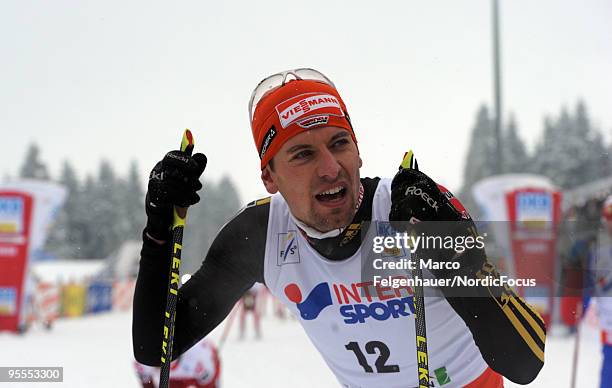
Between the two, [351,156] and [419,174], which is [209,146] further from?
[419,174]

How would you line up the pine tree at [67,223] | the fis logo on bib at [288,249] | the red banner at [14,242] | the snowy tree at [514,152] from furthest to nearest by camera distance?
the pine tree at [67,223]
the snowy tree at [514,152]
the red banner at [14,242]
the fis logo on bib at [288,249]

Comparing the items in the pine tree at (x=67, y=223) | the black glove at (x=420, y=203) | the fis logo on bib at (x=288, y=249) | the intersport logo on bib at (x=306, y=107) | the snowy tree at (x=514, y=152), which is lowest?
the fis logo on bib at (x=288, y=249)

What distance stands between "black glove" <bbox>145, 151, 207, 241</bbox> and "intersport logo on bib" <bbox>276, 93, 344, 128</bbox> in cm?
34

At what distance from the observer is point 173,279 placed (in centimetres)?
201

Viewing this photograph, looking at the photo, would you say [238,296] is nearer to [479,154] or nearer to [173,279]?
A: [173,279]

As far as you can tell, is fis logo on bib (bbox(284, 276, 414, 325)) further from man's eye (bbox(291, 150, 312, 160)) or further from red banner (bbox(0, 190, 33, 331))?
red banner (bbox(0, 190, 33, 331))

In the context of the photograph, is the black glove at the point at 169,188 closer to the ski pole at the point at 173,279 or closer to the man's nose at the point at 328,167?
the ski pole at the point at 173,279

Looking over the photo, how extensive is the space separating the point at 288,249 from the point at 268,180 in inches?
10.5

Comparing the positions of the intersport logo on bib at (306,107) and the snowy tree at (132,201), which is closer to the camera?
the intersport logo on bib at (306,107)

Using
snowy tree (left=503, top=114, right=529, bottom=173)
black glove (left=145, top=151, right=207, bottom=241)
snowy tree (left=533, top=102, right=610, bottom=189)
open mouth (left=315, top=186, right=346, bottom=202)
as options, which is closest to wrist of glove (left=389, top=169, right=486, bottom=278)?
open mouth (left=315, top=186, right=346, bottom=202)

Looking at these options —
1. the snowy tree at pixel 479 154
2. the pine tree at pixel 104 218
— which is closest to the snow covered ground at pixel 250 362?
the snowy tree at pixel 479 154

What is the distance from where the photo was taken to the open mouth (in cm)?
191

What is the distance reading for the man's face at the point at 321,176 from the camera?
189 cm

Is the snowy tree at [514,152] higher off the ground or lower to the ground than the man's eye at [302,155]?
higher
